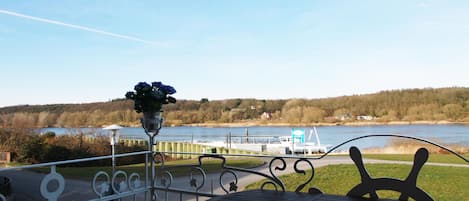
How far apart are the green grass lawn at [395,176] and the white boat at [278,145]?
429 inches

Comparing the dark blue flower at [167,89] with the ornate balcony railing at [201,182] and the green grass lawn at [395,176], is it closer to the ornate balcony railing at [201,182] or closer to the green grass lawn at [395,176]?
the ornate balcony railing at [201,182]

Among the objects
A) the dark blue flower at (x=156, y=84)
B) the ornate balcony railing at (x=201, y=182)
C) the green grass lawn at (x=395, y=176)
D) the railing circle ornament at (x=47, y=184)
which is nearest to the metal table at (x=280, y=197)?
the ornate balcony railing at (x=201, y=182)

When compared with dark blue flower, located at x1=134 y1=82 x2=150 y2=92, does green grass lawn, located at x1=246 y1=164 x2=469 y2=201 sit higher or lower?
lower

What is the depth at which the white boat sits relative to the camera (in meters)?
22.2

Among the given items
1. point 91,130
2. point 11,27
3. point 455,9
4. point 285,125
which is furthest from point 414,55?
point 11,27

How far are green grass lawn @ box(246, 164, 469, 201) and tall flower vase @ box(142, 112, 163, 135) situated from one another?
10.6 feet

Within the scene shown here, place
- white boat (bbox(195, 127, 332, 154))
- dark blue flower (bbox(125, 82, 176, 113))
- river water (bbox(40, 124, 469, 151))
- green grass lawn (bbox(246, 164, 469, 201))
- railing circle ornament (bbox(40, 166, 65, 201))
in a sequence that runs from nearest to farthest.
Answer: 1. railing circle ornament (bbox(40, 166, 65, 201))
2. dark blue flower (bbox(125, 82, 176, 113))
3. green grass lawn (bbox(246, 164, 469, 201))
4. river water (bbox(40, 124, 469, 151))
5. white boat (bbox(195, 127, 332, 154))

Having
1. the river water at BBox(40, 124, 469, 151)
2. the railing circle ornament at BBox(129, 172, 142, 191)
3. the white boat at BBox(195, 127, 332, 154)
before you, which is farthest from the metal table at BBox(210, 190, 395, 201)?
the white boat at BBox(195, 127, 332, 154)

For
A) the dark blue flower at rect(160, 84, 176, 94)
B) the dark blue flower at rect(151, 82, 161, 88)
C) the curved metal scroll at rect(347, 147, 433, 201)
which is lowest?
the curved metal scroll at rect(347, 147, 433, 201)

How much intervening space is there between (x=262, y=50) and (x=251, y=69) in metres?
5.57

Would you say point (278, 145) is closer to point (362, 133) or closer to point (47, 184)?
point (362, 133)

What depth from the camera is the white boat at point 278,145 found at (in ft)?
72.7

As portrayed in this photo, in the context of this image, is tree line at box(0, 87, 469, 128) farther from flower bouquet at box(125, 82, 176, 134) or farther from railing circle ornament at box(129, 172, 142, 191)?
railing circle ornament at box(129, 172, 142, 191)

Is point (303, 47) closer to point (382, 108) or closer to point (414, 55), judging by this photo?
point (382, 108)
